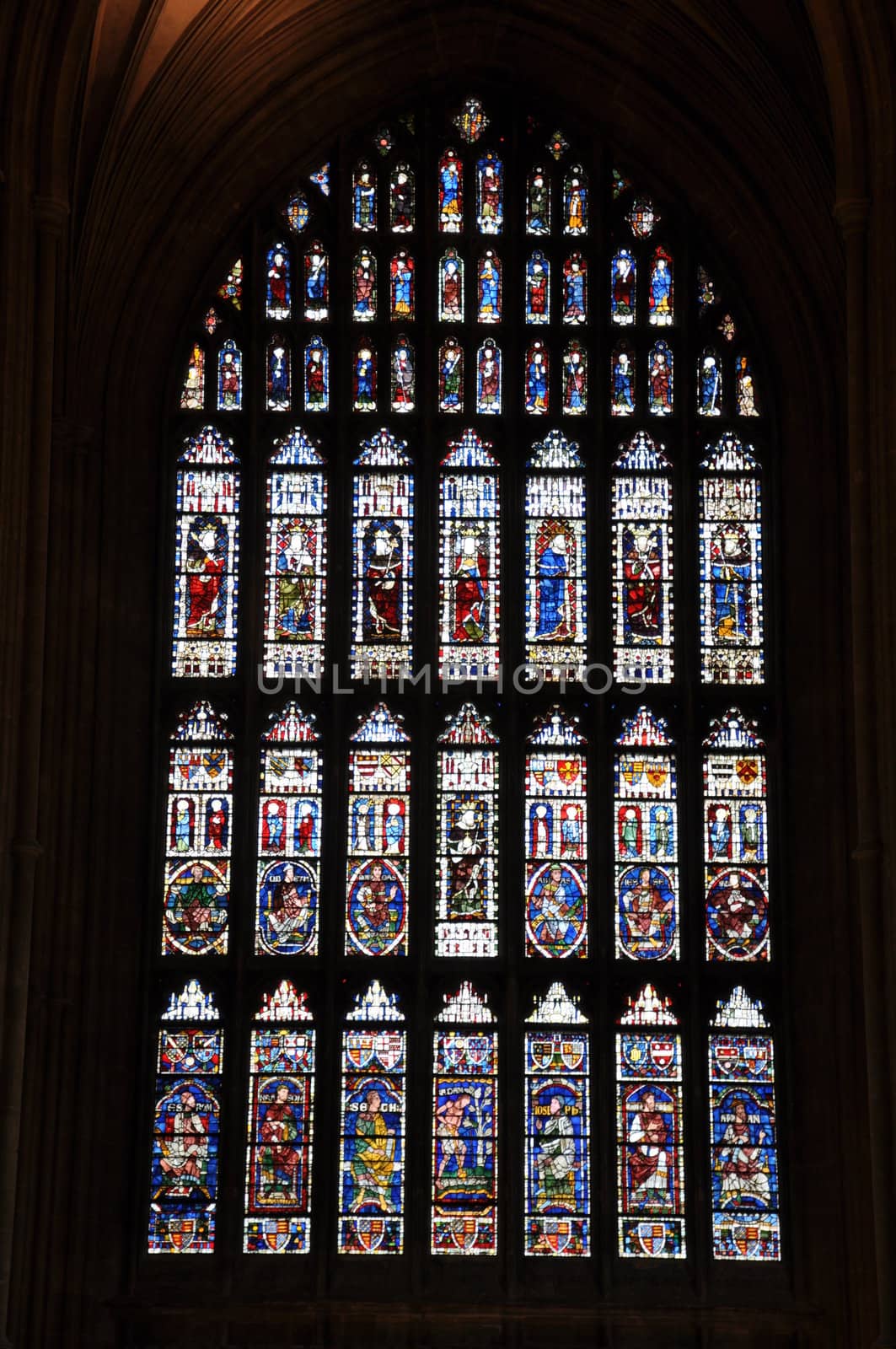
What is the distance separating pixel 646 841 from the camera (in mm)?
17594

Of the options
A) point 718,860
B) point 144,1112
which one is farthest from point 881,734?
point 144,1112

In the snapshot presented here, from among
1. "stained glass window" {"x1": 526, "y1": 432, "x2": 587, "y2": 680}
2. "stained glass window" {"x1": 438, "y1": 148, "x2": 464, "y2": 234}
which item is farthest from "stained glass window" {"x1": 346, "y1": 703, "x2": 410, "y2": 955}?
"stained glass window" {"x1": 438, "y1": 148, "x2": 464, "y2": 234}

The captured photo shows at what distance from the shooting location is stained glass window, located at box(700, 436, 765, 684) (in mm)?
17906

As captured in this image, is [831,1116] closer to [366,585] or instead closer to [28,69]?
[366,585]

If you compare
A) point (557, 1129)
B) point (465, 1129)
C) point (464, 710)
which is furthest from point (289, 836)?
point (557, 1129)

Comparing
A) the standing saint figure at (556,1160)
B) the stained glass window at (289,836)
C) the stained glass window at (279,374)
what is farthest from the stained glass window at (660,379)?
the standing saint figure at (556,1160)

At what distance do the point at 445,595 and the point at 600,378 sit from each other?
1941 millimetres

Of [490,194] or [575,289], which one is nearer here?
[575,289]

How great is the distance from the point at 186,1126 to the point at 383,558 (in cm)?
411

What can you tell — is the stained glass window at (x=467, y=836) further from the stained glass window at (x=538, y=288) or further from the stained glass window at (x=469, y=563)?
the stained glass window at (x=538, y=288)

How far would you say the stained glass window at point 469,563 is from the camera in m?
17.9

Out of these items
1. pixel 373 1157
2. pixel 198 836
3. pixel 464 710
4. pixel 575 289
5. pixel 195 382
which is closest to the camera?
pixel 373 1157

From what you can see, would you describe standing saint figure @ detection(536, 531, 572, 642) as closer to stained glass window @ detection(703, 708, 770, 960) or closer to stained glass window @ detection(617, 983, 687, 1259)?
stained glass window @ detection(703, 708, 770, 960)

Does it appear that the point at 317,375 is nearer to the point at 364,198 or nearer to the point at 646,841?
the point at 364,198
